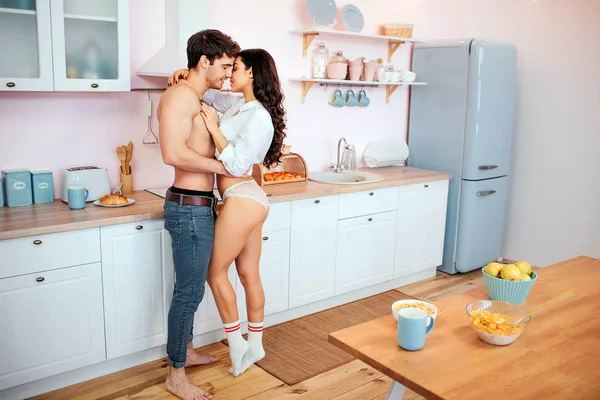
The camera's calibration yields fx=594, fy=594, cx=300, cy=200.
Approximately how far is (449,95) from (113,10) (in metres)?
2.61

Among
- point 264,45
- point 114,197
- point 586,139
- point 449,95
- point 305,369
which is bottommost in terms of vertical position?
point 305,369

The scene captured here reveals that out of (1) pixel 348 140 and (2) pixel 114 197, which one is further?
(1) pixel 348 140

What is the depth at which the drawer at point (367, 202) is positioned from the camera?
3.77 meters

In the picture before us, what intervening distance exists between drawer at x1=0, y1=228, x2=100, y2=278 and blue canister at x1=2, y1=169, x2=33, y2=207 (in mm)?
473

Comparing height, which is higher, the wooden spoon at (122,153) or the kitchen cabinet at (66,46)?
the kitchen cabinet at (66,46)

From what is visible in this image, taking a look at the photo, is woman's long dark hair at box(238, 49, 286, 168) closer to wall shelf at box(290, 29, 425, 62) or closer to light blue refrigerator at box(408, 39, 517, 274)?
wall shelf at box(290, 29, 425, 62)

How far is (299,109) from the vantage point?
412 cm

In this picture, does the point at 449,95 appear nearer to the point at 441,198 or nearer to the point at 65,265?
the point at 441,198

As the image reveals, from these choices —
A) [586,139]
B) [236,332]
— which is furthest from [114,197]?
[586,139]

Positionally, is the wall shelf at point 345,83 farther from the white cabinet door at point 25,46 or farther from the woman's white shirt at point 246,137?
the white cabinet door at point 25,46

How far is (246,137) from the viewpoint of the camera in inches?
104

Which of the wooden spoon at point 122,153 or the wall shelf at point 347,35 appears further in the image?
the wall shelf at point 347,35

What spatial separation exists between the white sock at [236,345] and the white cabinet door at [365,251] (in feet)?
3.49

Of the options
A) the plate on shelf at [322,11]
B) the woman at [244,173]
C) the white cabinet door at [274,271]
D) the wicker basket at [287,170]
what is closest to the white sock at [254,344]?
the woman at [244,173]
